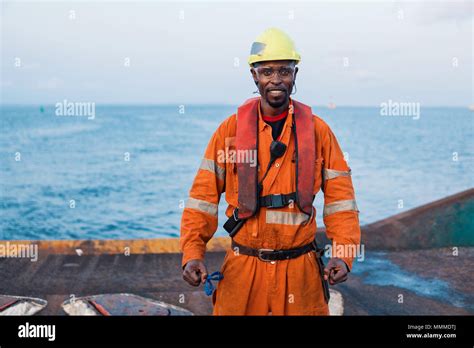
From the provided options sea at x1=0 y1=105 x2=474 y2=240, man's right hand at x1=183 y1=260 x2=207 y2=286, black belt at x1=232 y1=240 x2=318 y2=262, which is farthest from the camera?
sea at x1=0 y1=105 x2=474 y2=240

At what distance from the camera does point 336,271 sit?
305 centimetres

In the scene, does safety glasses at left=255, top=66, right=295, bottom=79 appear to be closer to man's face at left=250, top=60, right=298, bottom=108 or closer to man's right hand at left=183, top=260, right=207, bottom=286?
man's face at left=250, top=60, right=298, bottom=108

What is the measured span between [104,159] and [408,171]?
69.4ft

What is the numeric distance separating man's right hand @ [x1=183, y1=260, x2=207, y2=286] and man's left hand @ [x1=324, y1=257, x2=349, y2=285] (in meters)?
0.62

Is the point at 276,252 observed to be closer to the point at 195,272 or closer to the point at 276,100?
the point at 195,272

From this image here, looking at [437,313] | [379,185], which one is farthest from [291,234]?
[379,185]

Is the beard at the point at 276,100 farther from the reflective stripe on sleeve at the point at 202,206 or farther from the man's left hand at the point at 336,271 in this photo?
the man's left hand at the point at 336,271

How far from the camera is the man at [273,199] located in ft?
10.1

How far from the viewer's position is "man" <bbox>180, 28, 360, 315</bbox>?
10.1 feet

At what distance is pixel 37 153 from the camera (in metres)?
48.8

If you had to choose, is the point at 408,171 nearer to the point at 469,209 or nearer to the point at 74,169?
the point at 74,169

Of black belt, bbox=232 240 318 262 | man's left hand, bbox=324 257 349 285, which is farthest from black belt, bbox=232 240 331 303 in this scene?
man's left hand, bbox=324 257 349 285

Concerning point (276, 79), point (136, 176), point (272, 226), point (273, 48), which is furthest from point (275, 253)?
point (136, 176)

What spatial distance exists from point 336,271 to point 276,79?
1.00 m
